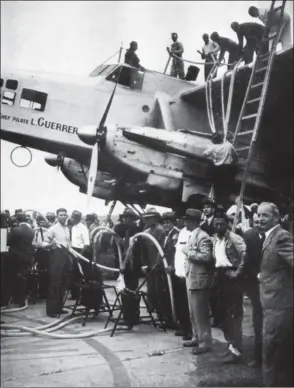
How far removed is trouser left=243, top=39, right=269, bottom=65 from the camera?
621 centimetres

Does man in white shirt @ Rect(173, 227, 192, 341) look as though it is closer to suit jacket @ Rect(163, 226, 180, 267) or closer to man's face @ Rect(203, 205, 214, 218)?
suit jacket @ Rect(163, 226, 180, 267)

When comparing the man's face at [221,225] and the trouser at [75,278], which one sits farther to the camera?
the trouser at [75,278]

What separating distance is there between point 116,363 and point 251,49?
5.20 m

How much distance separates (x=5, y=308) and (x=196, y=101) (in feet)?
20.2

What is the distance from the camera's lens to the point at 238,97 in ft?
29.2

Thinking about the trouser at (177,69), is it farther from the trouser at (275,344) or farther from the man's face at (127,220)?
the trouser at (275,344)

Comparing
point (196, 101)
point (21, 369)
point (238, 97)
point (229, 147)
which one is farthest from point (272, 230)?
point (196, 101)

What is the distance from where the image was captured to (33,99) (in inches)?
335

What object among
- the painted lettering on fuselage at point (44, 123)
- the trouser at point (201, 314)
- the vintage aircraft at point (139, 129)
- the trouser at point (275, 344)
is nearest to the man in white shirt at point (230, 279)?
the trouser at point (201, 314)

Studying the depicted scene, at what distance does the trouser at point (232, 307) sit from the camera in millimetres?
4770

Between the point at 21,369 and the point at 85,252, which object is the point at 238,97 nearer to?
the point at 85,252

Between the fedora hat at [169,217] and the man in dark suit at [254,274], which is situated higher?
the fedora hat at [169,217]

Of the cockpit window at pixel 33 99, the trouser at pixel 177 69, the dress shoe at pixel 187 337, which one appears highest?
the trouser at pixel 177 69

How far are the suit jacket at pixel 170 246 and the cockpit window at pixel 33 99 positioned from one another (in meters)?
4.07
